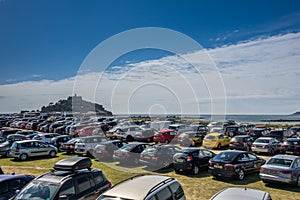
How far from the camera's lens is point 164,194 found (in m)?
6.74

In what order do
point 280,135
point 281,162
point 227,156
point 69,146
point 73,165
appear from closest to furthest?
1. point 73,165
2. point 281,162
3. point 227,156
4. point 69,146
5. point 280,135

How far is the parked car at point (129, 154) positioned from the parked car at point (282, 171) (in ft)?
25.1

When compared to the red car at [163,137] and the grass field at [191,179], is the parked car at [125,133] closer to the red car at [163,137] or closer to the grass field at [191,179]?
the red car at [163,137]

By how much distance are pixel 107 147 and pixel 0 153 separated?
9678mm

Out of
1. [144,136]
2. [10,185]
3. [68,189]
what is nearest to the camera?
[68,189]

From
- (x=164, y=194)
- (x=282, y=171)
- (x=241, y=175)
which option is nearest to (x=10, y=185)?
(x=164, y=194)

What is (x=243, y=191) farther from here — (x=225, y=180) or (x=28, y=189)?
(x=225, y=180)

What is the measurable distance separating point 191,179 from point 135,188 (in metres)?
8.05

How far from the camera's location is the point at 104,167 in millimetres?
16844

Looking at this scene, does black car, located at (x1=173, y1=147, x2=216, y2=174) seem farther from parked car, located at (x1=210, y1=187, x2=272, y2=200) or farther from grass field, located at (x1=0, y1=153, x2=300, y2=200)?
parked car, located at (x1=210, y1=187, x2=272, y2=200)

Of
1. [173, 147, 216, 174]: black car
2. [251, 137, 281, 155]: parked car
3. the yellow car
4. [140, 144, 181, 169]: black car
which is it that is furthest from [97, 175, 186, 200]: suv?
the yellow car

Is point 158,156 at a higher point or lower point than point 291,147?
higher

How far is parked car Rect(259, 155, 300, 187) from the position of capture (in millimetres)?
A: 11797

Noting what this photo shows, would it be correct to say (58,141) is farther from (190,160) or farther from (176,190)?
(176,190)
